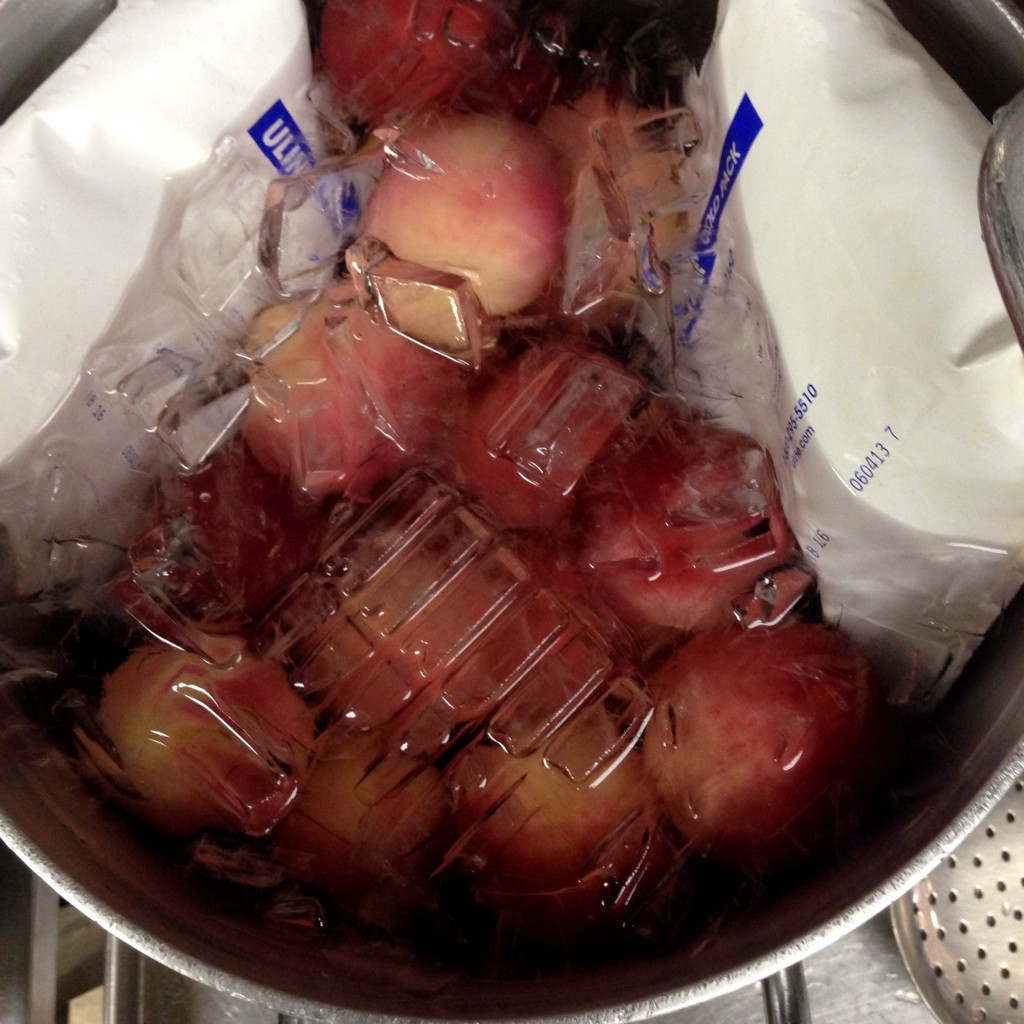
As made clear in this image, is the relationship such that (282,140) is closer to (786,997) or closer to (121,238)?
(121,238)

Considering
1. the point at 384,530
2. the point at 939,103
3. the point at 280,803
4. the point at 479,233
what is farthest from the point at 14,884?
the point at 939,103

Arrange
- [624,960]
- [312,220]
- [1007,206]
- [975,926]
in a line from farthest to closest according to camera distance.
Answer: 1. [975,926]
2. [312,220]
3. [624,960]
4. [1007,206]

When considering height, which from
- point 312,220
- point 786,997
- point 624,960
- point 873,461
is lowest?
point 786,997

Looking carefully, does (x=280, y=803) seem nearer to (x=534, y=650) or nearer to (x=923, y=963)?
(x=534, y=650)

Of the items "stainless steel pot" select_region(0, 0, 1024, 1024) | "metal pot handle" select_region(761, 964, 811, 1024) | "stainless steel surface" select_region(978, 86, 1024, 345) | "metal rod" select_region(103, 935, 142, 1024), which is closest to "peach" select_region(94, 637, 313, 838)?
"stainless steel pot" select_region(0, 0, 1024, 1024)

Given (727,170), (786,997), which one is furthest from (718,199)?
(786,997)

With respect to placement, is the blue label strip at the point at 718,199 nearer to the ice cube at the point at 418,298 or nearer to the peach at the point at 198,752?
the ice cube at the point at 418,298

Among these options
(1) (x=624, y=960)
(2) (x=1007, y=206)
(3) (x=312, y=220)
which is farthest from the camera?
(3) (x=312, y=220)

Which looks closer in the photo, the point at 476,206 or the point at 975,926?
the point at 476,206
